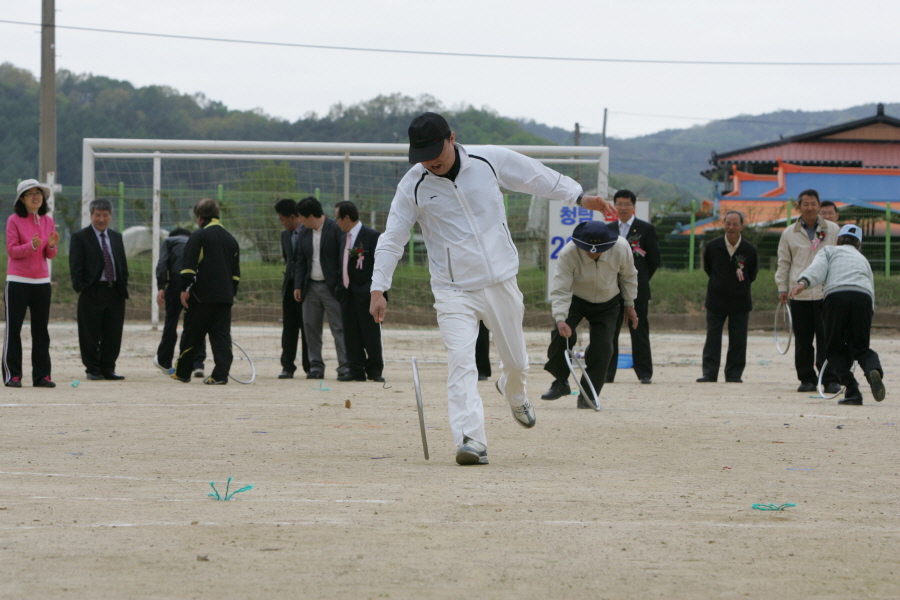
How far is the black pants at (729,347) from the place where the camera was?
1150cm

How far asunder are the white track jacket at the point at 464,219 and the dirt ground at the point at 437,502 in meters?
1.10

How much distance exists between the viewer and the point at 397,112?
176 feet

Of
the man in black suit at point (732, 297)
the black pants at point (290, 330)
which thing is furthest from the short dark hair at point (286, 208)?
the man in black suit at point (732, 297)

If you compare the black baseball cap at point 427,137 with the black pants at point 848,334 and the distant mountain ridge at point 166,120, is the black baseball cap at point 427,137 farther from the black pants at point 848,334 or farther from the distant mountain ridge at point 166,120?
the distant mountain ridge at point 166,120

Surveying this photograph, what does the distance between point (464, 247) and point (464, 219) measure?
16 centimetres

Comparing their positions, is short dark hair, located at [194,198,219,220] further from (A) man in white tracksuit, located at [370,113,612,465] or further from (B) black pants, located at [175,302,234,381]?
(A) man in white tracksuit, located at [370,113,612,465]

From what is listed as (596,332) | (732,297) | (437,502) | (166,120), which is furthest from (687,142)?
(437,502)

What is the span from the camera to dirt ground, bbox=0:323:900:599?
3.47 meters

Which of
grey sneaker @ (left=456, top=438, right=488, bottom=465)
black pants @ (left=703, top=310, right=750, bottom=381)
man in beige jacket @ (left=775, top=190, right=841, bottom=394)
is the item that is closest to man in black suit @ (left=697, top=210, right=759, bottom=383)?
black pants @ (left=703, top=310, right=750, bottom=381)

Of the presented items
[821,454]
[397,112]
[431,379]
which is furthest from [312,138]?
[821,454]

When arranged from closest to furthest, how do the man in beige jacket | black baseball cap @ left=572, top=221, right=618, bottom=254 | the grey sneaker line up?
the grey sneaker < black baseball cap @ left=572, top=221, right=618, bottom=254 < the man in beige jacket

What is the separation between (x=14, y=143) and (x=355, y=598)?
145 ft

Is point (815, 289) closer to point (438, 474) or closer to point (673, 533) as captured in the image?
point (438, 474)

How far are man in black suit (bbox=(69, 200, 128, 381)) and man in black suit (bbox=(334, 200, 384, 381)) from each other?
2295mm
